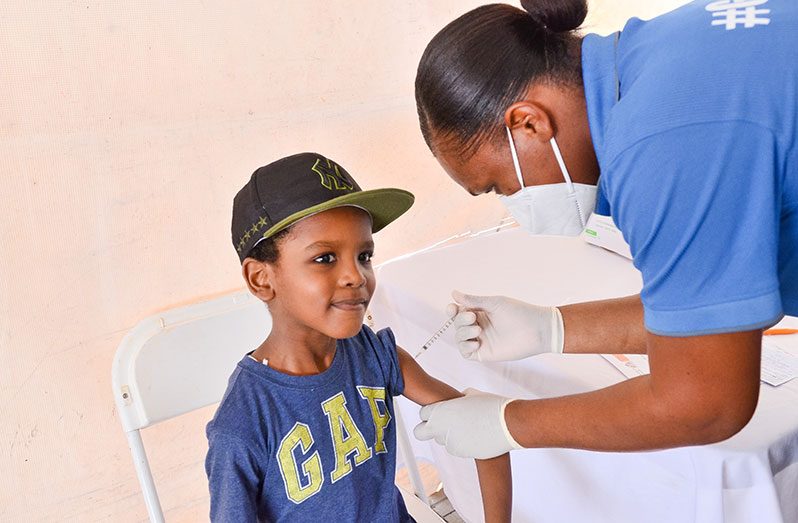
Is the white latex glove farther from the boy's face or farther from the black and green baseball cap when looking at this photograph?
the black and green baseball cap

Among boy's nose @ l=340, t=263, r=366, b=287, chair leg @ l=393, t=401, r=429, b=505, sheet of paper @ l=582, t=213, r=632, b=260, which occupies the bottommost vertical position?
chair leg @ l=393, t=401, r=429, b=505

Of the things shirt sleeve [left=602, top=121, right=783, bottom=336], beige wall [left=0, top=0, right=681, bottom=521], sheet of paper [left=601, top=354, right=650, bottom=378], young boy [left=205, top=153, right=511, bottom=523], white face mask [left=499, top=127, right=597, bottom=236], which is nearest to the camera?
shirt sleeve [left=602, top=121, right=783, bottom=336]

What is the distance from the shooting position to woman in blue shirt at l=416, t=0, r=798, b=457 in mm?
615

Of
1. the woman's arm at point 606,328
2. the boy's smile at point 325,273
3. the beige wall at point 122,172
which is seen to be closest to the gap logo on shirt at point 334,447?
the boy's smile at point 325,273

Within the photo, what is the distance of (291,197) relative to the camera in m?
0.96

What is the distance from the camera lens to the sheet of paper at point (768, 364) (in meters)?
0.97

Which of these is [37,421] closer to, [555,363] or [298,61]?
[298,61]

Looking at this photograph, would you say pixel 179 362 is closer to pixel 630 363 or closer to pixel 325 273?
pixel 325 273

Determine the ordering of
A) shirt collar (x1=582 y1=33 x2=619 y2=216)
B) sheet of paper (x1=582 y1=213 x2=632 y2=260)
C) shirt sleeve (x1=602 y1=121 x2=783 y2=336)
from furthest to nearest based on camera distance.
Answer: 1. sheet of paper (x1=582 y1=213 x2=632 y2=260)
2. shirt collar (x1=582 y1=33 x2=619 y2=216)
3. shirt sleeve (x1=602 y1=121 x2=783 y2=336)

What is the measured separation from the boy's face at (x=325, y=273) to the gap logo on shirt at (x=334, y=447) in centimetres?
14

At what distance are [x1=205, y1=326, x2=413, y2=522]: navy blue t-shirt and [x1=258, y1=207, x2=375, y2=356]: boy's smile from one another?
10 centimetres

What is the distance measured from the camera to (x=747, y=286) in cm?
62

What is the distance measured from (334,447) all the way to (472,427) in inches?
9.0

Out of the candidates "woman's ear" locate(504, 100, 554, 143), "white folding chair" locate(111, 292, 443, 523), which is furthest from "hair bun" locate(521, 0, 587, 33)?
"white folding chair" locate(111, 292, 443, 523)
